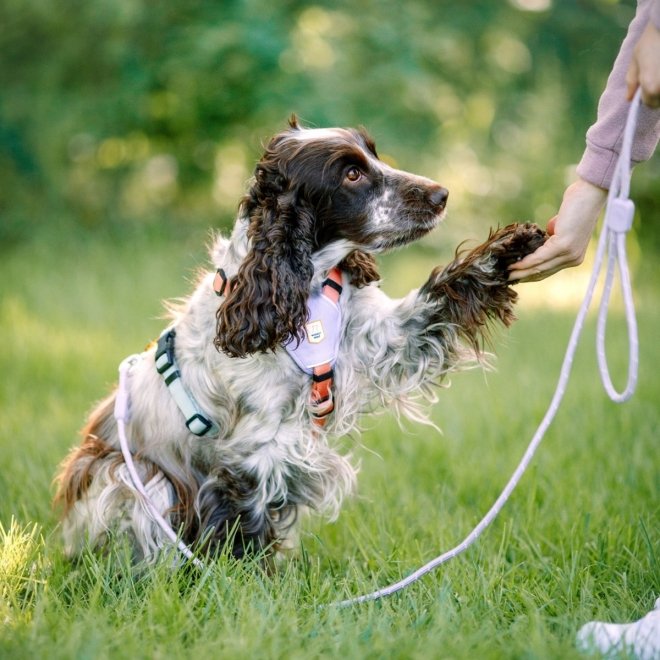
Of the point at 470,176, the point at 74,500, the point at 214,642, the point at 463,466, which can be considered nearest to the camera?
the point at 214,642

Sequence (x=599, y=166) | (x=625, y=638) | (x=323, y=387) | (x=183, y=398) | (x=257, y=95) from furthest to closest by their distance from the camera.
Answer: (x=257, y=95) → (x=183, y=398) → (x=323, y=387) → (x=599, y=166) → (x=625, y=638)

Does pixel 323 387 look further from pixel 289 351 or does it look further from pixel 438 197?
pixel 438 197

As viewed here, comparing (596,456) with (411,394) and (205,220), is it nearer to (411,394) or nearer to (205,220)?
(411,394)

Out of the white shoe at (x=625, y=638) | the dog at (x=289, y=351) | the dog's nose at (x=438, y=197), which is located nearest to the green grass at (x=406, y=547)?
the white shoe at (x=625, y=638)

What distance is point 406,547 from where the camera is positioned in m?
3.32

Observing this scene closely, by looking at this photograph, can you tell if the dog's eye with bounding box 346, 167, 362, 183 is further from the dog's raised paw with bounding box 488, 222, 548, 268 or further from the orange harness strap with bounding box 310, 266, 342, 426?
the dog's raised paw with bounding box 488, 222, 548, 268

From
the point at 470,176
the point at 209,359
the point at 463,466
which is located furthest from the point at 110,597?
the point at 470,176

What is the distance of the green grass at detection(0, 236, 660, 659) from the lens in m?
2.50

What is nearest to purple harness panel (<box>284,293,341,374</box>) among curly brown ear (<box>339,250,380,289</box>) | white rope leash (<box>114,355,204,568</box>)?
curly brown ear (<box>339,250,380,289</box>)

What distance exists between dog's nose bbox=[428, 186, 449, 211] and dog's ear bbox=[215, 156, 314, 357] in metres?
0.51

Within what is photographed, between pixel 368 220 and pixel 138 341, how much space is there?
3.96m

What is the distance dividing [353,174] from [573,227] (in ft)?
2.98

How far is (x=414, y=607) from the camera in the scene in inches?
108

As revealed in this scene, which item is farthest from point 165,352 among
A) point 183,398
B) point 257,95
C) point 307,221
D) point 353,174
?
point 257,95
